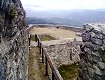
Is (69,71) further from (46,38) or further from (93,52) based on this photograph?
(93,52)

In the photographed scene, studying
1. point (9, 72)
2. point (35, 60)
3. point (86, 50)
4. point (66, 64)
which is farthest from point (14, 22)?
point (66, 64)

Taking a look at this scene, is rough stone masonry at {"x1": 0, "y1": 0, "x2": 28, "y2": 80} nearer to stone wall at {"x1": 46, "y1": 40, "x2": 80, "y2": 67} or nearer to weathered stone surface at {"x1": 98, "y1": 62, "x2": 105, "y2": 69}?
weathered stone surface at {"x1": 98, "y1": 62, "x2": 105, "y2": 69}

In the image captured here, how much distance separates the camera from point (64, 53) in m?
19.4

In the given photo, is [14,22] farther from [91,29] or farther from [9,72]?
[91,29]

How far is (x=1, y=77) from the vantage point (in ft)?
11.6

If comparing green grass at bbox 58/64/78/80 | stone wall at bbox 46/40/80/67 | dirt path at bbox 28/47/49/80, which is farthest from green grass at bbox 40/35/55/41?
dirt path at bbox 28/47/49/80

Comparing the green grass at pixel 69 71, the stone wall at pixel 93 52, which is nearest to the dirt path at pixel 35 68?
the green grass at pixel 69 71

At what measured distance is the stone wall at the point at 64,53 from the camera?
1881cm

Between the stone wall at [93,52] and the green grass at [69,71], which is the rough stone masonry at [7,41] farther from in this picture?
the green grass at [69,71]

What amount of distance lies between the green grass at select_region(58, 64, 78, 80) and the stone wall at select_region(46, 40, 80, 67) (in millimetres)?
380

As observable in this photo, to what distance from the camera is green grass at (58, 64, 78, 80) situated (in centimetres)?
1634

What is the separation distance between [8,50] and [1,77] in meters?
0.48

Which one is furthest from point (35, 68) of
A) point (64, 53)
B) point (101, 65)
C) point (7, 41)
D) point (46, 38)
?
point (46, 38)

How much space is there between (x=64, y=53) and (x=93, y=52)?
38.5 ft
